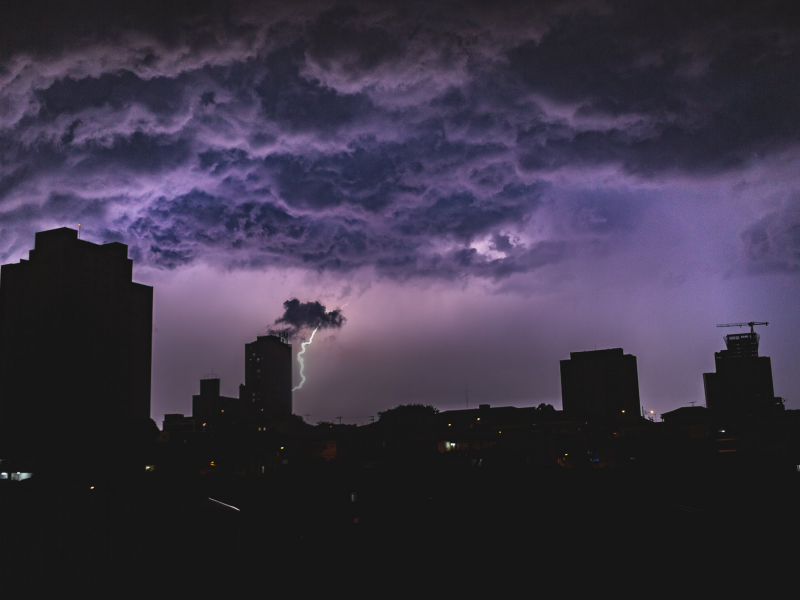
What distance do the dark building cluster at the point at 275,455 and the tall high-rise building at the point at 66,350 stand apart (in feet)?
0.66

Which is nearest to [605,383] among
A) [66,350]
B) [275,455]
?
[275,455]

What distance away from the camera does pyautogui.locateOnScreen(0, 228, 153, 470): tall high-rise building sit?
73.8 m

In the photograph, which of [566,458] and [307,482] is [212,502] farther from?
[566,458]

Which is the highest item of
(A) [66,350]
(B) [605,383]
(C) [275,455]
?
(A) [66,350]

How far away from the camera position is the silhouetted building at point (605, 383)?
577 ft

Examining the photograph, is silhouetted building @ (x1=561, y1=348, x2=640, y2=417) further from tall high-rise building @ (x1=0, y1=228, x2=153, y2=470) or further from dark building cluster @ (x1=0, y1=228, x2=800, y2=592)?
tall high-rise building @ (x1=0, y1=228, x2=153, y2=470)

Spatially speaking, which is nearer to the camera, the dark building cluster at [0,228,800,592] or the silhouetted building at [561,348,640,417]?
the dark building cluster at [0,228,800,592]

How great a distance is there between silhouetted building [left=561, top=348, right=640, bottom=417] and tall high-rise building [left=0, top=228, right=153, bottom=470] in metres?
131

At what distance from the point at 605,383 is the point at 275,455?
13199 cm

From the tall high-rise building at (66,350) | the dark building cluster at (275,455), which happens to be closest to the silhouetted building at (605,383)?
the dark building cluster at (275,455)

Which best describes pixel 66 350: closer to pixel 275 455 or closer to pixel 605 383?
pixel 275 455

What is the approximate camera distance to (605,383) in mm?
177375

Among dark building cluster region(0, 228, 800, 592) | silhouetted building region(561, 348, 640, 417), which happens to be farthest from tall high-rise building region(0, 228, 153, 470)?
silhouetted building region(561, 348, 640, 417)

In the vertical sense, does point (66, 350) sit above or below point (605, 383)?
above
